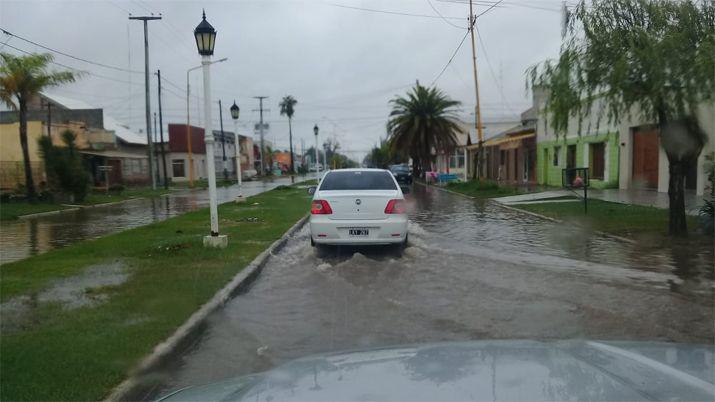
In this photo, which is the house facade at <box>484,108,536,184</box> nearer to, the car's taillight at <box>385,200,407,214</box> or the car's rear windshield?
the car's rear windshield

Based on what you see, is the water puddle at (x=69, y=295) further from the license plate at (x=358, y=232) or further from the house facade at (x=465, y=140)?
the house facade at (x=465, y=140)

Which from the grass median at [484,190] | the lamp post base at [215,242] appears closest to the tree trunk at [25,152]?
the lamp post base at [215,242]

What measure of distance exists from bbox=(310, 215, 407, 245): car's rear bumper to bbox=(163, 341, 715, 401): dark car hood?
6808mm

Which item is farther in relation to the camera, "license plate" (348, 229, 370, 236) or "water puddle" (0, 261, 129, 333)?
"license plate" (348, 229, 370, 236)

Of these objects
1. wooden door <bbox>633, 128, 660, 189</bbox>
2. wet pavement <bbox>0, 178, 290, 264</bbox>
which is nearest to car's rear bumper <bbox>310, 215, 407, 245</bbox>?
wet pavement <bbox>0, 178, 290, 264</bbox>

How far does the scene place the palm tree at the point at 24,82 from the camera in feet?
76.7

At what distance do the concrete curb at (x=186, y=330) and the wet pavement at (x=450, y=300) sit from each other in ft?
0.31

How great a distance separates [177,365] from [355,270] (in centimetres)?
432

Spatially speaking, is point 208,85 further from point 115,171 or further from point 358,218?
point 115,171

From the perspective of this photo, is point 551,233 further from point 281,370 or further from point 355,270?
point 281,370

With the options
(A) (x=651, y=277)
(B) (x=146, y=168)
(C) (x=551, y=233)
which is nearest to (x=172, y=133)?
(B) (x=146, y=168)

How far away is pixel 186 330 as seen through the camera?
5699 millimetres

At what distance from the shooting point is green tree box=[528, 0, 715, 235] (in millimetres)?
9898

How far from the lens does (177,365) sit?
5035 millimetres
